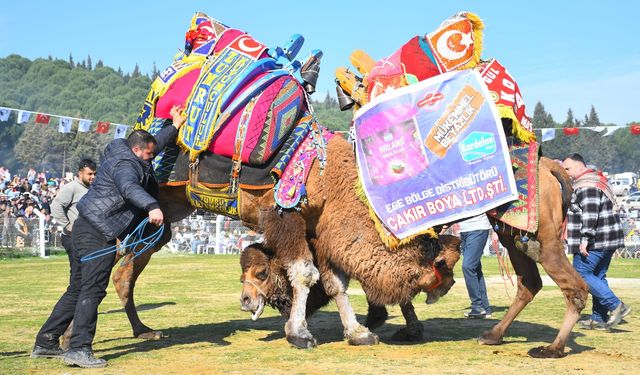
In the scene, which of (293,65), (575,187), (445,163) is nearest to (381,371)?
(445,163)

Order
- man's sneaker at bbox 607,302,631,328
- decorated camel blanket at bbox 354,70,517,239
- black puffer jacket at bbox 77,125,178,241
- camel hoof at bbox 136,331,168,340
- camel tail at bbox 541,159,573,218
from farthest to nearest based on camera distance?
man's sneaker at bbox 607,302,631,328 < camel hoof at bbox 136,331,168,340 < camel tail at bbox 541,159,573,218 < decorated camel blanket at bbox 354,70,517,239 < black puffer jacket at bbox 77,125,178,241

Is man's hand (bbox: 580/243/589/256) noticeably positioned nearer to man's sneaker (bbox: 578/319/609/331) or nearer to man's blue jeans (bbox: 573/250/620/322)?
man's blue jeans (bbox: 573/250/620/322)

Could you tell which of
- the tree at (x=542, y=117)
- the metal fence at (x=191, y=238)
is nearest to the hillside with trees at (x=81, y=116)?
the tree at (x=542, y=117)

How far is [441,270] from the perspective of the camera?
789cm

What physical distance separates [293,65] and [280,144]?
1.33 m

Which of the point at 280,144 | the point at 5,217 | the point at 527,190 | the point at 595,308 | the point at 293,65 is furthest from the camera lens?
the point at 5,217

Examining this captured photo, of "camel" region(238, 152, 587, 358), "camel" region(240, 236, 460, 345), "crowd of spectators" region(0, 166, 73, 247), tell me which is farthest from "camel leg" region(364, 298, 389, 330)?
"crowd of spectators" region(0, 166, 73, 247)

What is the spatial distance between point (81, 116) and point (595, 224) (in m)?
153

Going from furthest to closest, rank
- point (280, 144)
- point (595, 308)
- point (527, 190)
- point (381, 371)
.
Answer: point (595, 308) < point (280, 144) < point (527, 190) < point (381, 371)

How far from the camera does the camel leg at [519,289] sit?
8258 millimetres

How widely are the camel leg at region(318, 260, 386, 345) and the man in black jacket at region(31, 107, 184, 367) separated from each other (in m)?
2.17

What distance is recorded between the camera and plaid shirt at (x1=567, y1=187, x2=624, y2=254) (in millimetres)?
9906

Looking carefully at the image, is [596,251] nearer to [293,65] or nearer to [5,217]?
[293,65]

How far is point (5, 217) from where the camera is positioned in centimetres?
2739
